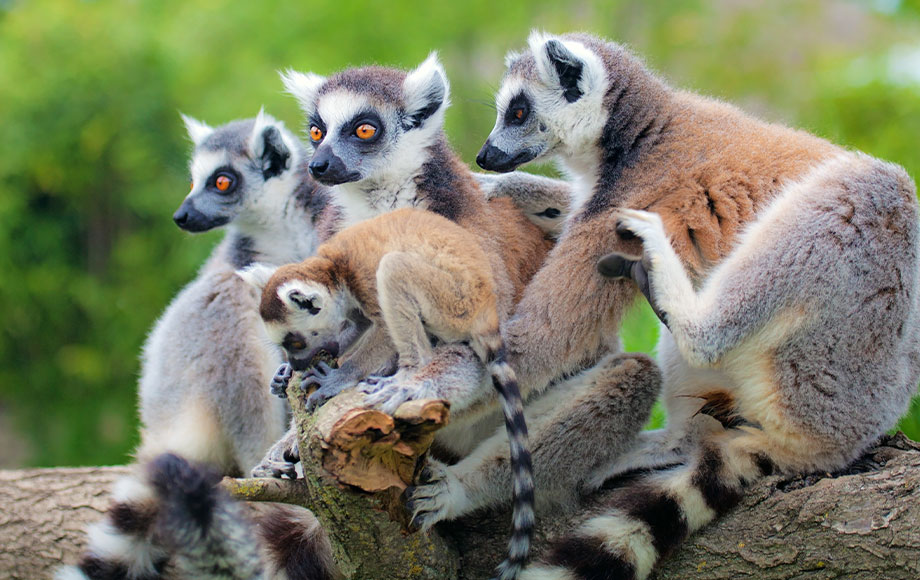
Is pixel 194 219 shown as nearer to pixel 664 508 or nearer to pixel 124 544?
pixel 124 544

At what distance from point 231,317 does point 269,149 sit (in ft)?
3.85

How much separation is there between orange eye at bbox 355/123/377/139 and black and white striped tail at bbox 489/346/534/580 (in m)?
1.39

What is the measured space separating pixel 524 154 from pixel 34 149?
22.3 ft

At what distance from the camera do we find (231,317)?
4.26 m

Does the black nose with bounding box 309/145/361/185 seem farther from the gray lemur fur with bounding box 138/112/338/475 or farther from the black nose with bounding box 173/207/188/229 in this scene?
the black nose with bounding box 173/207/188/229

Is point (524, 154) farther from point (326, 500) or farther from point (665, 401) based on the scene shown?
point (326, 500)

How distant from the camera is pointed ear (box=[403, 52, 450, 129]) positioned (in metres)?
3.97

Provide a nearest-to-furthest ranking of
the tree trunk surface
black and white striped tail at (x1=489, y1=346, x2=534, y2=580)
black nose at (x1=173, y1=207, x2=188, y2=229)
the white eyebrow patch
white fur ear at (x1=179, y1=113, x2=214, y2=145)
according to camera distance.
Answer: the tree trunk surface
black and white striped tail at (x1=489, y1=346, x2=534, y2=580)
the white eyebrow patch
black nose at (x1=173, y1=207, x2=188, y2=229)
white fur ear at (x1=179, y1=113, x2=214, y2=145)

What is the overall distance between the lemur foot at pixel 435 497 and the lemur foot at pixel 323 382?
1.44 feet

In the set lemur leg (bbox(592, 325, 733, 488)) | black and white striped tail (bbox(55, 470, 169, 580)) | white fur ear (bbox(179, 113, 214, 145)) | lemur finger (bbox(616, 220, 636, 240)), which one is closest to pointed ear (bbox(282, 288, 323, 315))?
black and white striped tail (bbox(55, 470, 169, 580))

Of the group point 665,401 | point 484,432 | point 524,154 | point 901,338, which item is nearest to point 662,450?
point 665,401

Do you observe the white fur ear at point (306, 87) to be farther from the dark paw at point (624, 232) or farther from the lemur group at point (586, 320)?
the dark paw at point (624, 232)

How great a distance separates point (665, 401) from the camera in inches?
145

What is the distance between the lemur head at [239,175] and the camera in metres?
4.81
